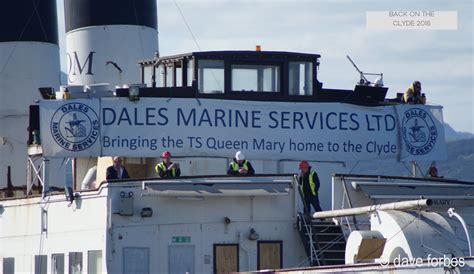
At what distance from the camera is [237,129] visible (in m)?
37.0

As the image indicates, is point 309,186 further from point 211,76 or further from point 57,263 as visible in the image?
point 57,263

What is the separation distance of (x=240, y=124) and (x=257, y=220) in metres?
4.88

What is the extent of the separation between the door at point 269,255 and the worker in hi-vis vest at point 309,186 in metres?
1.37

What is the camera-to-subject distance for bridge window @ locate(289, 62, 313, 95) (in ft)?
121

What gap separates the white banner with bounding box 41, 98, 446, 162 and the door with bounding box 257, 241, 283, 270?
4780mm

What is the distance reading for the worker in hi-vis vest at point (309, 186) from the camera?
110 ft

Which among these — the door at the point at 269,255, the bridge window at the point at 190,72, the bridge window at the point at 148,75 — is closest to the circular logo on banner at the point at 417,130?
the bridge window at the point at 190,72

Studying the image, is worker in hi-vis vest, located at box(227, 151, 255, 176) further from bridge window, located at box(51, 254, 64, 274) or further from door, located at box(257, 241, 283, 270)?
bridge window, located at box(51, 254, 64, 274)

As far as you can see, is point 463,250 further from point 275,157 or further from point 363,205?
point 275,157

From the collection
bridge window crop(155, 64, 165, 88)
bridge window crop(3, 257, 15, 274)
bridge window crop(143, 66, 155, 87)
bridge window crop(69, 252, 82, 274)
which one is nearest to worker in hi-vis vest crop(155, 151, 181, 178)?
bridge window crop(69, 252, 82, 274)

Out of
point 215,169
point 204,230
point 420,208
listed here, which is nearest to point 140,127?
point 215,169

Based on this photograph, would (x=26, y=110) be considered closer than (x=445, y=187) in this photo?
No

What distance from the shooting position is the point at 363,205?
32875 millimetres

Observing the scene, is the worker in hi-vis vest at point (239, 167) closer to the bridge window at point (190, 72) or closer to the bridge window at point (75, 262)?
the bridge window at point (190, 72)
